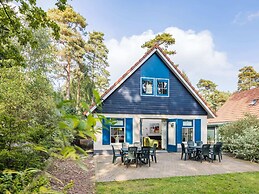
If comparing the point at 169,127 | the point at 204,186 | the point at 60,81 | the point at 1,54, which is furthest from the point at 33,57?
the point at 204,186

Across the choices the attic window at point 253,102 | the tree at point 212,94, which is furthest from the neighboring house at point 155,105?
the tree at point 212,94

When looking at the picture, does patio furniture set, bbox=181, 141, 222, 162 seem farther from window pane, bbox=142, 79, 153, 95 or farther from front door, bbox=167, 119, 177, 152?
window pane, bbox=142, 79, 153, 95

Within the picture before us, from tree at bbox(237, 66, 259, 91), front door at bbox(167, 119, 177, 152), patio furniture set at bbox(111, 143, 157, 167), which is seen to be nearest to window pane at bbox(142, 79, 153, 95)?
front door at bbox(167, 119, 177, 152)

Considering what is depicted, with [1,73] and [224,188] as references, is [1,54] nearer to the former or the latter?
[1,73]

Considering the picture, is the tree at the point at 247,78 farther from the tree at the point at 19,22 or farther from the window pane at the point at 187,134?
the tree at the point at 19,22

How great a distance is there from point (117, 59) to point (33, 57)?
643 inches

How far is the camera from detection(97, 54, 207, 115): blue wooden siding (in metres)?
14.4

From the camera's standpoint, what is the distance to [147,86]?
A: 1514 cm

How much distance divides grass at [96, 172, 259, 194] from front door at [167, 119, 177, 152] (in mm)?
6732

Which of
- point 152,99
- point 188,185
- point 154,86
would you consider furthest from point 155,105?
point 188,185

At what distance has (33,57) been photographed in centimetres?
1895

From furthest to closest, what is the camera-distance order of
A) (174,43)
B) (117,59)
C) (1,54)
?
(117,59) < (174,43) < (1,54)

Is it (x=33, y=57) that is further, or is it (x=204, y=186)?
(x=33, y=57)

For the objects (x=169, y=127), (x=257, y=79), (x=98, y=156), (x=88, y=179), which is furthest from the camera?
(x=257, y=79)
